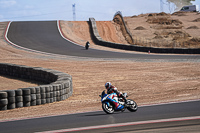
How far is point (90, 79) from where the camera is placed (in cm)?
1911

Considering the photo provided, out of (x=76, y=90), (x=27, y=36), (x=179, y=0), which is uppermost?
(x=179, y=0)

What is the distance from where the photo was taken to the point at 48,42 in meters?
43.6

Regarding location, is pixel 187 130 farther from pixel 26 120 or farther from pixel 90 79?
pixel 90 79

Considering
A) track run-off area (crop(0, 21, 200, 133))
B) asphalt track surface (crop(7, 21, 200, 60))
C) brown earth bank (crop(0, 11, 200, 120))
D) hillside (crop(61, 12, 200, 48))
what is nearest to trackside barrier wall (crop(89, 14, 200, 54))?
hillside (crop(61, 12, 200, 48))

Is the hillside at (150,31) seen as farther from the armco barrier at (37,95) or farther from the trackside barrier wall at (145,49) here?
the armco barrier at (37,95)

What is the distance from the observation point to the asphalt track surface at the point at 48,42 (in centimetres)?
3238

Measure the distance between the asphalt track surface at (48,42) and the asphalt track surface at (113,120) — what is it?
20903 mm

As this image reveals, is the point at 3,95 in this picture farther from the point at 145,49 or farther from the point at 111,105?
the point at 145,49

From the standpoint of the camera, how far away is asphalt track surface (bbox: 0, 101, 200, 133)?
24.1 feet

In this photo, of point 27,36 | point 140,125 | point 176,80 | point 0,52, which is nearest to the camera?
point 140,125

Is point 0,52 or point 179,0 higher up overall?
point 179,0

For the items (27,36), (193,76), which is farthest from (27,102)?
(27,36)

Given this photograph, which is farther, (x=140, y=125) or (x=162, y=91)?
(x=162, y=91)

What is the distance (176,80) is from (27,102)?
848 cm
